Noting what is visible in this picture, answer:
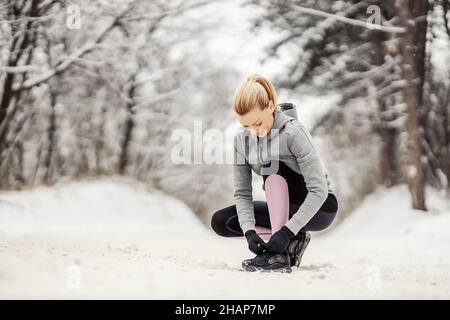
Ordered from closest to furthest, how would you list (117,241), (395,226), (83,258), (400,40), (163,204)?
(83,258) → (117,241) → (395,226) → (400,40) → (163,204)

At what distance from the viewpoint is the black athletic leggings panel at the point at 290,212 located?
2.13 metres

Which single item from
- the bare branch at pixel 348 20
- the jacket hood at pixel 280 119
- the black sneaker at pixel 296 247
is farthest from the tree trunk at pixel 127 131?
the black sneaker at pixel 296 247

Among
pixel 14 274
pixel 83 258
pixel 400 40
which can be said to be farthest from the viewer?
pixel 400 40

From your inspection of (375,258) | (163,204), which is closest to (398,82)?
(375,258)

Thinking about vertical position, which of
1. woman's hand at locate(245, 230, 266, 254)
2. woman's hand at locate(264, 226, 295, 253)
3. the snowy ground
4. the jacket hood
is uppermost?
the jacket hood

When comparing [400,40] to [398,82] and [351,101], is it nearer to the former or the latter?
[398,82]

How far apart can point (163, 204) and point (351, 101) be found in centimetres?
230

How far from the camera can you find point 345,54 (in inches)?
214

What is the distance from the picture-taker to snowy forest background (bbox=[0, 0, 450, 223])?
4.86 metres

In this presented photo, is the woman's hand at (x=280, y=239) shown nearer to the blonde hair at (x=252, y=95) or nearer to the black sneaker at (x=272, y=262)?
the black sneaker at (x=272, y=262)

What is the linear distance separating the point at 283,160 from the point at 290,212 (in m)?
0.22

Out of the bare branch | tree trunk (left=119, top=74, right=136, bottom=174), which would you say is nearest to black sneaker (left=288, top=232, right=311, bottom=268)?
the bare branch

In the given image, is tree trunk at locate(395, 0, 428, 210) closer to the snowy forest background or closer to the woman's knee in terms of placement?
the snowy forest background

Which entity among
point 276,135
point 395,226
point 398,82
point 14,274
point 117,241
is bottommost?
point 395,226
